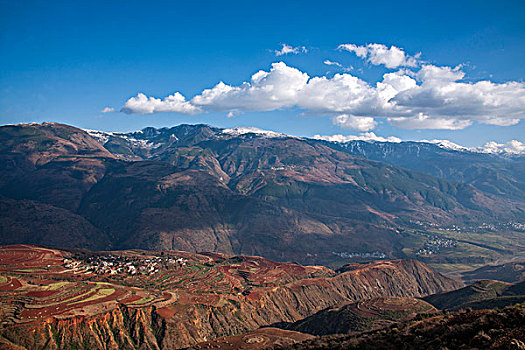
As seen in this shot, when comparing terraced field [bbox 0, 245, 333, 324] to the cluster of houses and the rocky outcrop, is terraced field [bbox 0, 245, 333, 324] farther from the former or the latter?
→ the rocky outcrop

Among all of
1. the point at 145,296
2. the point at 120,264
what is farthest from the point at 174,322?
the point at 120,264

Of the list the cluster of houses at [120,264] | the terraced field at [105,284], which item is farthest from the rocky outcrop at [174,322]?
the cluster of houses at [120,264]

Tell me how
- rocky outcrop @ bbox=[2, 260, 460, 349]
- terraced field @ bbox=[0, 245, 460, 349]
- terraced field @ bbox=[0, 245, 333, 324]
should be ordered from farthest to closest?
1. terraced field @ bbox=[0, 245, 333, 324]
2. terraced field @ bbox=[0, 245, 460, 349]
3. rocky outcrop @ bbox=[2, 260, 460, 349]

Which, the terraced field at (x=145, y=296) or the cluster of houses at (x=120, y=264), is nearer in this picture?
the terraced field at (x=145, y=296)

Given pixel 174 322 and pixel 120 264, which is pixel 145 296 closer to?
pixel 174 322

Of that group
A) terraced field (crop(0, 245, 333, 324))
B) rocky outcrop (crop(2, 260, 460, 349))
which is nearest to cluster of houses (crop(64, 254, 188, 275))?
terraced field (crop(0, 245, 333, 324))

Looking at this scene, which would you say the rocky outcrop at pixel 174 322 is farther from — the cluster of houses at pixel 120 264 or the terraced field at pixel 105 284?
the cluster of houses at pixel 120 264

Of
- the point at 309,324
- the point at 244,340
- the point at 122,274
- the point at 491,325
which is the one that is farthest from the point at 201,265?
the point at 491,325

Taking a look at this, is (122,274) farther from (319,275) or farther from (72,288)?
(319,275)
